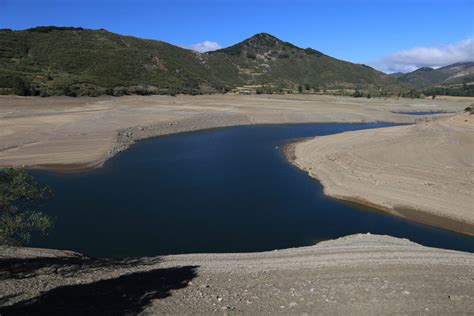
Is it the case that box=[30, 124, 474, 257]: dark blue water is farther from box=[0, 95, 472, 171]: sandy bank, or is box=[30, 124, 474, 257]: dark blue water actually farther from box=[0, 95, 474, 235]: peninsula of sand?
box=[0, 95, 472, 171]: sandy bank

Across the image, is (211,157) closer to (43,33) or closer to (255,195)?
(255,195)

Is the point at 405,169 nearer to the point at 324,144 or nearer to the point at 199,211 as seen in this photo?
the point at 324,144

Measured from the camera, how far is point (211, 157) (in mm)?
39750

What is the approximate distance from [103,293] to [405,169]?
24.0m

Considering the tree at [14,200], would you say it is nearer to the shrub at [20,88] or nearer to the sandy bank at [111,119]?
the sandy bank at [111,119]

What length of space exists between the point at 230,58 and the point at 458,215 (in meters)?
168

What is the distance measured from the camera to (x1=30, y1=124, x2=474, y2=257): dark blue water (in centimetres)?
1898

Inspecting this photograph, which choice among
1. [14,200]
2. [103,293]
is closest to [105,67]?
[14,200]

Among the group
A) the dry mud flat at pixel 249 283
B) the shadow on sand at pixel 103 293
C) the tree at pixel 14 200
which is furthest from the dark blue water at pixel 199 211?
the tree at pixel 14 200

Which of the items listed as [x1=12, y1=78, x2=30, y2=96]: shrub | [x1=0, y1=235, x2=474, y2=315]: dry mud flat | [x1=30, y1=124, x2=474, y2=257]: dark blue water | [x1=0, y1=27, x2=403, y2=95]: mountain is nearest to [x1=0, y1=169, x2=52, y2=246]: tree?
[x1=0, y1=235, x2=474, y2=315]: dry mud flat

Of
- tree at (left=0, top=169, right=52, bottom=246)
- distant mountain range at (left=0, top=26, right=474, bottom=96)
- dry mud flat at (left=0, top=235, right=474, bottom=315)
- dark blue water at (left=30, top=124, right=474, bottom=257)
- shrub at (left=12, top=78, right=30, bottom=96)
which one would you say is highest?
distant mountain range at (left=0, top=26, right=474, bottom=96)

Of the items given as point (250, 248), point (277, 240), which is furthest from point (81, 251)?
point (277, 240)

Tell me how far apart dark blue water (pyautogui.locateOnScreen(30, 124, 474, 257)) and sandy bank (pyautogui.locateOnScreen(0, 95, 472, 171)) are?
4.00 metres

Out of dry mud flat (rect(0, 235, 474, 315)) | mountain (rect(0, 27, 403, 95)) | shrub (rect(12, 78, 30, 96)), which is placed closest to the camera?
dry mud flat (rect(0, 235, 474, 315))
